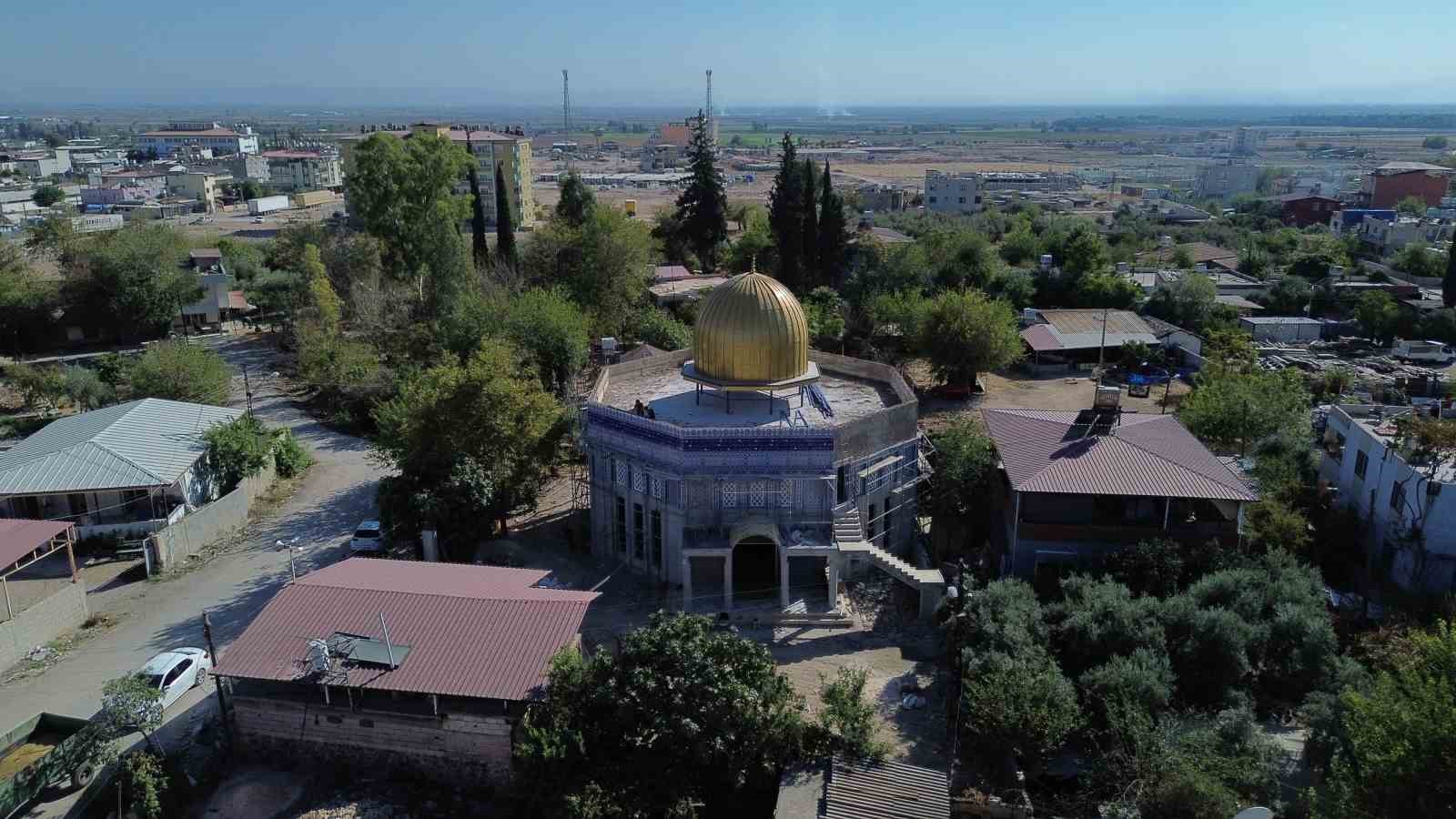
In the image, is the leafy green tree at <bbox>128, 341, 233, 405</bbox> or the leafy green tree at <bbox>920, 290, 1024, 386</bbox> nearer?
the leafy green tree at <bbox>128, 341, 233, 405</bbox>

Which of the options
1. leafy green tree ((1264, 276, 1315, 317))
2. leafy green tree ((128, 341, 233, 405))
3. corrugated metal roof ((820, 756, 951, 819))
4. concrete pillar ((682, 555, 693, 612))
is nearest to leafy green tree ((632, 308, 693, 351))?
leafy green tree ((128, 341, 233, 405))

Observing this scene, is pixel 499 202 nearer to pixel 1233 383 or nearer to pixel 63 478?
pixel 63 478

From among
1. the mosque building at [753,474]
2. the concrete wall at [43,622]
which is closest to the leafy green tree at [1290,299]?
the mosque building at [753,474]

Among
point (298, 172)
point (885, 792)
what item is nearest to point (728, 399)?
point (885, 792)

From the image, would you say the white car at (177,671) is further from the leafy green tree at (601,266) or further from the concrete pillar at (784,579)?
the leafy green tree at (601,266)

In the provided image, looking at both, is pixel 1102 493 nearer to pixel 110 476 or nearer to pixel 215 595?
pixel 215 595

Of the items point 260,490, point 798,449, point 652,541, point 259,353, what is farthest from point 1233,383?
point 259,353

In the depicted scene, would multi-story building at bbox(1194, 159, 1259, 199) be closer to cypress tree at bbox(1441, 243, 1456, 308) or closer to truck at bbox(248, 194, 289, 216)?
cypress tree at bbox(1441, 243, 1456, 308)
